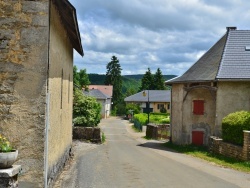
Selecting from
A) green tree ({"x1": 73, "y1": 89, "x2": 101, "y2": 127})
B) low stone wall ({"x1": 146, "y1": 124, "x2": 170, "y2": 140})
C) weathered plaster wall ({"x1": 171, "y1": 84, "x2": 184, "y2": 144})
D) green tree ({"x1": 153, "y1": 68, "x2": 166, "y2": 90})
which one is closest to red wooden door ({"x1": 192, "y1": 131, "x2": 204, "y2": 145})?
weathered plaster wall ({"x1": 171, "y1": 84, "x2": 184, "y2": 144})

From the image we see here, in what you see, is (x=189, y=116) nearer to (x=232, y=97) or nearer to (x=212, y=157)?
(x=232, y=97)

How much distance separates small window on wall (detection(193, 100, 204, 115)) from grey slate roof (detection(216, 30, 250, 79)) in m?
3.13

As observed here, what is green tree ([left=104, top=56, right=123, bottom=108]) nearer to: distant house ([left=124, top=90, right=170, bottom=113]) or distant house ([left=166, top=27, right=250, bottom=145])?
distant house ([left=124, top=90, right=170, bottom=113])

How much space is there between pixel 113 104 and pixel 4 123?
8597 cm

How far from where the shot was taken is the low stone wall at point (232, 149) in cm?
1720

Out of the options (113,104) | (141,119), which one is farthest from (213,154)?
(113,104)

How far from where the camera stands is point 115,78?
9412cm

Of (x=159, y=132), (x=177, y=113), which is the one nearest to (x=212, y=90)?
(x=177, y=113)

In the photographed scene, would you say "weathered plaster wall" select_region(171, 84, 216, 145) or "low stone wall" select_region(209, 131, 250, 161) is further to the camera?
"weathered plaster wall" select_region(171, 84, 216, 145)

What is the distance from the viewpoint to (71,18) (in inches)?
392

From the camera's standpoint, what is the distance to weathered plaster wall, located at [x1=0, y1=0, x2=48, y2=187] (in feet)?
27.2

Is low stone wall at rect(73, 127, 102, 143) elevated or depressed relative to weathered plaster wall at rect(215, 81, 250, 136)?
depressed

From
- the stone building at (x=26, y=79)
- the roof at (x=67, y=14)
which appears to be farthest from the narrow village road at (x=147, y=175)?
the roof at (x=67, y=14)

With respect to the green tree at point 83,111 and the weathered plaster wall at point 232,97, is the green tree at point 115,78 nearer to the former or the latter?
the green tree at point 83,111
